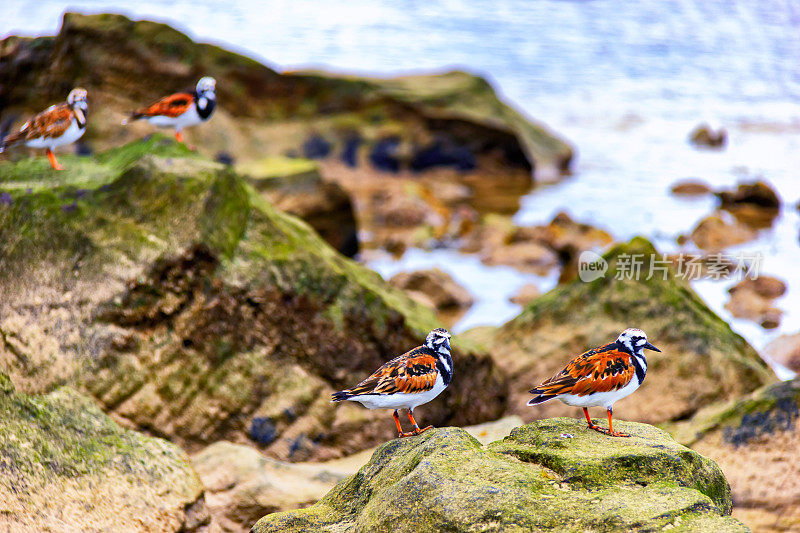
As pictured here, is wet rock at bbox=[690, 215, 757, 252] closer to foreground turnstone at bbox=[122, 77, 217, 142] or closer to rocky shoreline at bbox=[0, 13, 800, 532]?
rocky shoreline at bbox=[0, 13, 800, 532]

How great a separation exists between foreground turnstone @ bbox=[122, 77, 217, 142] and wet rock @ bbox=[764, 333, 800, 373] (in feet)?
28.6

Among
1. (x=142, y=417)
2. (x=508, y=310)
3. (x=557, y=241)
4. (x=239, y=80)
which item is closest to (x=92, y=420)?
(x=142, y=417)

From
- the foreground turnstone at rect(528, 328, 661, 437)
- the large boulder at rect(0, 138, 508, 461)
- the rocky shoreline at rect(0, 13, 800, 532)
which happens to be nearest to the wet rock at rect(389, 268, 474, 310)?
the rocky shoreline at rect(0, 13, 800, 532)

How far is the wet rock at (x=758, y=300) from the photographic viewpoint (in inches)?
541

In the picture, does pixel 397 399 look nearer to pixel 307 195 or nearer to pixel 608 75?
pixel 307 195

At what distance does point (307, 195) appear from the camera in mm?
14852

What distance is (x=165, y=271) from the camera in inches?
324

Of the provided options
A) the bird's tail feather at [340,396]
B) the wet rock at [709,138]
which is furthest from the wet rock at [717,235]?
the bird's tail feather at [340,396]

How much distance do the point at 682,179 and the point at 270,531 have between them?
20365 mm

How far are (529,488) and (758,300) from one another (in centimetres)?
A: 1068

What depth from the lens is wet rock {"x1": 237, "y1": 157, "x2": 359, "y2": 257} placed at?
14539 millimetres

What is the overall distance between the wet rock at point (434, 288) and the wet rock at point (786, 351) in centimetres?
486

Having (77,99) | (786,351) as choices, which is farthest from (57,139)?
(786,351)

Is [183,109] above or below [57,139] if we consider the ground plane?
below
